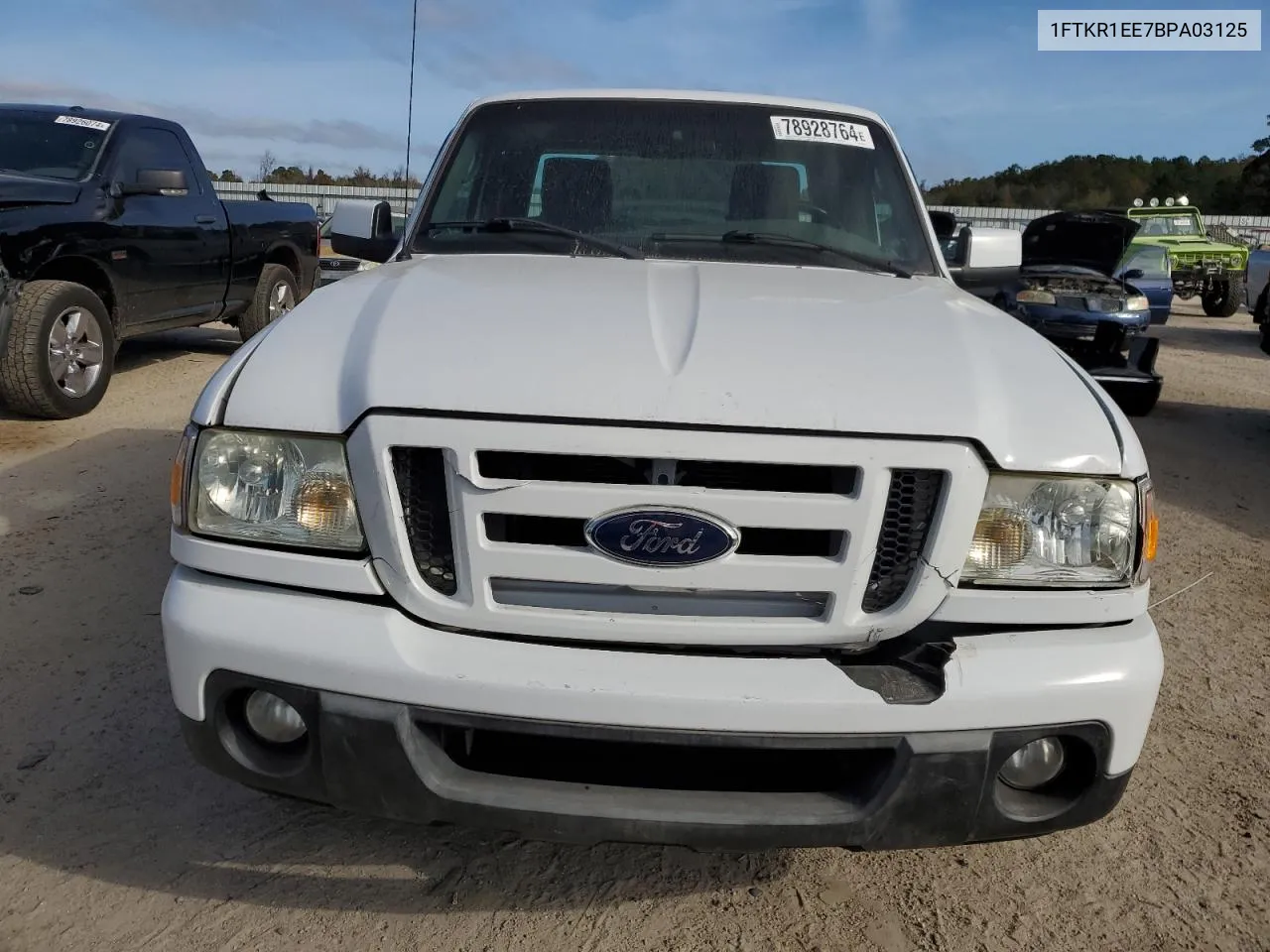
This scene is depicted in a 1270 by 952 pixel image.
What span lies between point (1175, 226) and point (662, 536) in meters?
21.6

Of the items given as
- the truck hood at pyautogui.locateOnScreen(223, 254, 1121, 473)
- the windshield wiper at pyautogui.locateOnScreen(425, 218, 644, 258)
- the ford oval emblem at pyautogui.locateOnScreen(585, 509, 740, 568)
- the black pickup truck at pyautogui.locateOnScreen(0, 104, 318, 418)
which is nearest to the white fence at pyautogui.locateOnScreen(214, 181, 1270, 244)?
the black pickup truck at pyautogui.locateOnScreen(0, 104, 318, 418)

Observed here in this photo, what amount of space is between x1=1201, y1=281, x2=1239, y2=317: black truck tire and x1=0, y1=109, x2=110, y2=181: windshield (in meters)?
19.1

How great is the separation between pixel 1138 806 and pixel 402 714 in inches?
79.9

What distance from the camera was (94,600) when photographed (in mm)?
3643

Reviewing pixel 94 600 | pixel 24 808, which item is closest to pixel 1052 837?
pixel 24 808

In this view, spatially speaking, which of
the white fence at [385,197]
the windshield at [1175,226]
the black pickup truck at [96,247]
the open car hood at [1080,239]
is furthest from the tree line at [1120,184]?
the black pickup truck at [96,247]

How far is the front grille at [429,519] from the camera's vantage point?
1797 millimetres

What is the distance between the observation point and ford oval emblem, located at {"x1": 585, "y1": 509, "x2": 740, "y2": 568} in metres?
1.72

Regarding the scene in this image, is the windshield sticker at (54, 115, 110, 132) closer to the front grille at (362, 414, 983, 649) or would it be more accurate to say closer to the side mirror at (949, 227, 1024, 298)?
the side mirror at (949, 227, 1024, 298)

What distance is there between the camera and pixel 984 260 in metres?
3.35

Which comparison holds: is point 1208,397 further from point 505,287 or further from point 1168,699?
point 505,287

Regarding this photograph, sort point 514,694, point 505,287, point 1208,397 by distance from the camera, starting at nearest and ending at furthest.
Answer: point 514,694, point 505,287, point 1208,397

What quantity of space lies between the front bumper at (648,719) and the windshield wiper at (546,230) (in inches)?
55.1

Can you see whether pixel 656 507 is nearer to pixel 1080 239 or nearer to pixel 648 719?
pixel 648 719
